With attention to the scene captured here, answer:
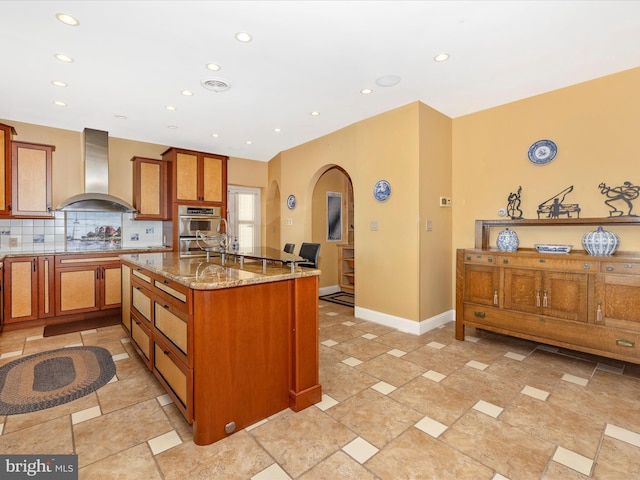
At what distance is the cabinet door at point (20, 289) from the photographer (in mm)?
3703

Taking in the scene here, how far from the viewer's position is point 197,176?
16.7 ft

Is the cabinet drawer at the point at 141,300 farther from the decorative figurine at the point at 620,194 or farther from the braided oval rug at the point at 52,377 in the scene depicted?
the decorative figurine at the point at 620,194

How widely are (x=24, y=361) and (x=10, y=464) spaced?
1.69 meters

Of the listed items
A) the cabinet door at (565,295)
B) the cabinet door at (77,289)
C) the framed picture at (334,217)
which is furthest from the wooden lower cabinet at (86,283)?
the cabinet door at (565,295)

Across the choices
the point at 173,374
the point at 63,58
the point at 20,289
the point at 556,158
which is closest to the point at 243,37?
the point at 63,58

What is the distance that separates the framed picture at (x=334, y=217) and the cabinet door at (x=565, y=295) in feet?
11.9

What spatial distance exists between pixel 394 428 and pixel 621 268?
2195 millimetres

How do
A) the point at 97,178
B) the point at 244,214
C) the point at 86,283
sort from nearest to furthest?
the point at 86,283 → the point at 97,178 → the point at 244,214

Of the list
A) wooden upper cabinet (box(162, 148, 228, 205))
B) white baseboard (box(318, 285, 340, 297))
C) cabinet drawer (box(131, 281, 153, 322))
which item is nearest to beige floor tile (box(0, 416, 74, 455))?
cabinet drawer (box(131, 281, 153, 322))

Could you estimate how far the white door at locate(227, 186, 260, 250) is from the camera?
20.4ft

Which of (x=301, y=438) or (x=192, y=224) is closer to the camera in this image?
(x=301, y=438)

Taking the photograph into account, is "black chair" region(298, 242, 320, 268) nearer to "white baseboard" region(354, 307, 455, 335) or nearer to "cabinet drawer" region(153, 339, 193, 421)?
"white baseboard" region(354, 307, 455, 335)

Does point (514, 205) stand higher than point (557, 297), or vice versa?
point (514, 205)

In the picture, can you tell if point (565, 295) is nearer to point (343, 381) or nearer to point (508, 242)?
point (508, 242)
